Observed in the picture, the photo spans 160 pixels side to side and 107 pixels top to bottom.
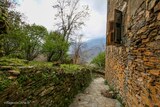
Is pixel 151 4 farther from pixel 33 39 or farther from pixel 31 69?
pixel 33 39

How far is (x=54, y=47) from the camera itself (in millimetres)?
12156

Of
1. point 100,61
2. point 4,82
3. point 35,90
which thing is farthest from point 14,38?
point 100,61

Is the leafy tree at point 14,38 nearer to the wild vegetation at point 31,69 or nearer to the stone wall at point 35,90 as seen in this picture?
the wild vegetation at point 31,69

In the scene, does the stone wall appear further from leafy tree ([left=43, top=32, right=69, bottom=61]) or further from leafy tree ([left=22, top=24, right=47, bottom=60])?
leafy tree ([left=43, top=32, right=69, bottom=61])

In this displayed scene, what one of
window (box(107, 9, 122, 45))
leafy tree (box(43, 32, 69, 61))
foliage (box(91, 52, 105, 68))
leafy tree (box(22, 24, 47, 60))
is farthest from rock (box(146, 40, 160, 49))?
foliage (box(91, 52, 105, 68))

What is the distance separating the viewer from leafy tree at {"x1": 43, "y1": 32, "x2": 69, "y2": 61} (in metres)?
11.5

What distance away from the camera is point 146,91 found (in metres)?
3.17

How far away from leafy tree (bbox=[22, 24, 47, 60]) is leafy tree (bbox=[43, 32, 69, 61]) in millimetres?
606

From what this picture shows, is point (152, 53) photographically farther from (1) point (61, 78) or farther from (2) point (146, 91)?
(1) point (61, 78)

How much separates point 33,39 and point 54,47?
8.44ft

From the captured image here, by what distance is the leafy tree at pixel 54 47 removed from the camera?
1147 cm

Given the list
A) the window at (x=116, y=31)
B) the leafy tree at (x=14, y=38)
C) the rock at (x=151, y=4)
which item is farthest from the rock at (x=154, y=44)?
the leafy tree at (x=14, y=38)

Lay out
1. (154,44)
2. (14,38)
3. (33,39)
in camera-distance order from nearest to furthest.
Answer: (154,44)
(14,38)
(33,39)

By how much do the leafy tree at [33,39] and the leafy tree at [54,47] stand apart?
606 millimetres
